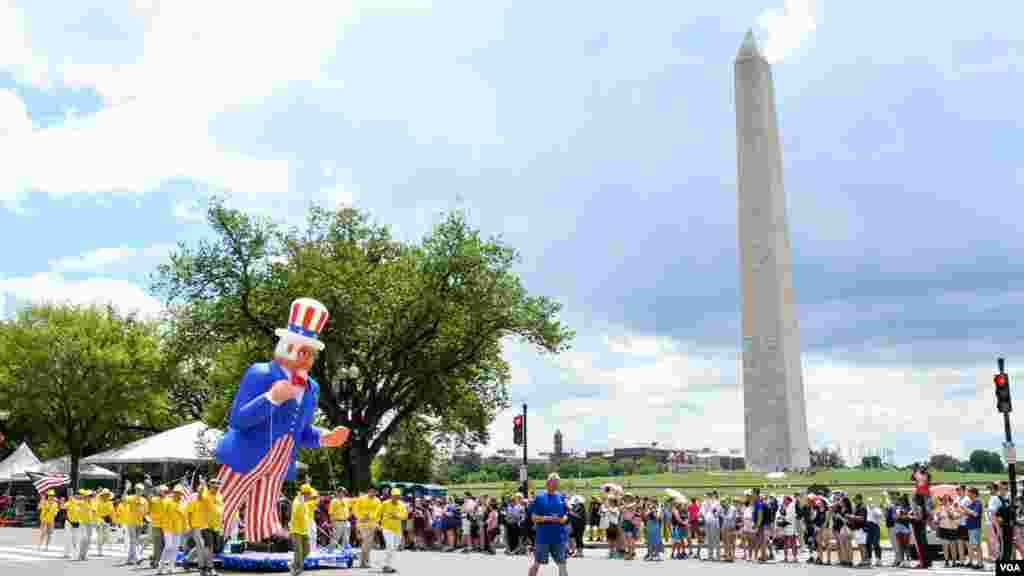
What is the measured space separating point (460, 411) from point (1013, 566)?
33288 mm

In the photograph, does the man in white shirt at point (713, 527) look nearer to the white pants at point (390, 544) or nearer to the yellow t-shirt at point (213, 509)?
the white pants at point (390, 544)

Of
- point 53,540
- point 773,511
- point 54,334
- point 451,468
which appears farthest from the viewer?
Answer: point 451,468

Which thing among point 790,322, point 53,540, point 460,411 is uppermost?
point 790,322

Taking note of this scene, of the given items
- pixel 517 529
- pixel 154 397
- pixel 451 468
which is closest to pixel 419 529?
pixel 517 529

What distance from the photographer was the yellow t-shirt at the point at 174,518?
21016mm

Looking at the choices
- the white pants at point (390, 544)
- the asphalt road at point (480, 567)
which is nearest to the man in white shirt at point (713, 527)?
the asphalt road at point (480, 567)

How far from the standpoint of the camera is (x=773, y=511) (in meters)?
25.0

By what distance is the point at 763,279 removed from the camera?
42.9 meters

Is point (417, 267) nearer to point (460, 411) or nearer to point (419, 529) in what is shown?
point (460, 411)

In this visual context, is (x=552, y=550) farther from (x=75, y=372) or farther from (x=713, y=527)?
(x=75, y=372)

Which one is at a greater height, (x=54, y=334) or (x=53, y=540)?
(x=54, y=334)

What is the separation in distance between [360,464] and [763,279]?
1838cm

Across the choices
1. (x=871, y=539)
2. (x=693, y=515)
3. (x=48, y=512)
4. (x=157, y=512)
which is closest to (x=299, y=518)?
(x=157, y=512)

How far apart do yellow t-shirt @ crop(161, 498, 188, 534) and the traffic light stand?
17046mm
